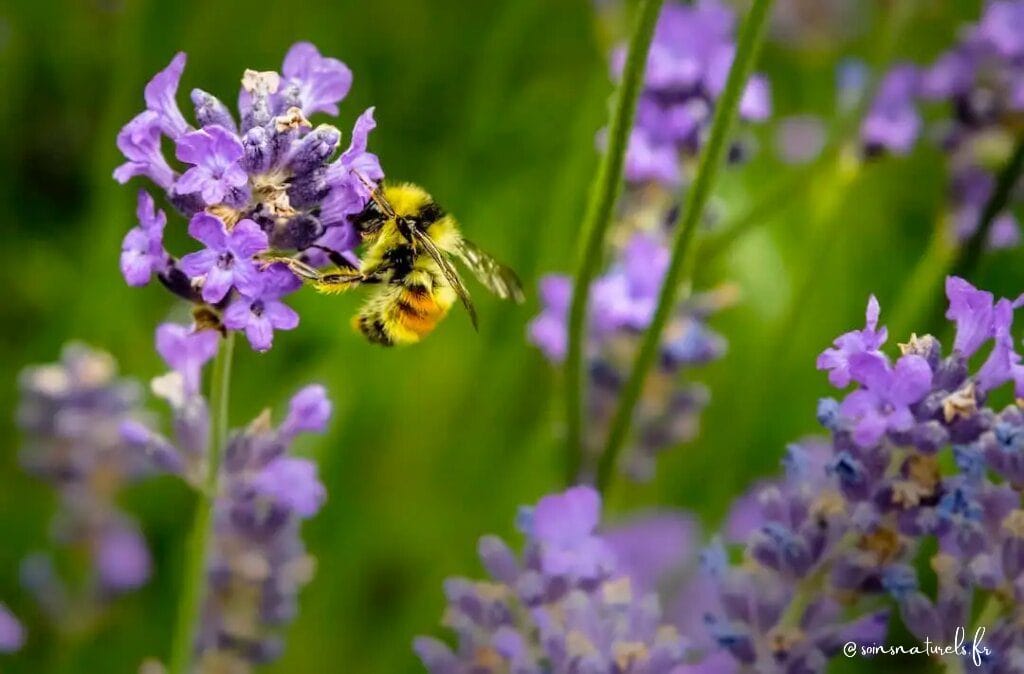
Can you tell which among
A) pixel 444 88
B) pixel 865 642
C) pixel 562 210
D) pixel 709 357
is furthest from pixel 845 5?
pixel 865 642

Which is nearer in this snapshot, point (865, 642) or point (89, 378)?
point (865, 642)

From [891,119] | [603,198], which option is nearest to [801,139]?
[891,119]

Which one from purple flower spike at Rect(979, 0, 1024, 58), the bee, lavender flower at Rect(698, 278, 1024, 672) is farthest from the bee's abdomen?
purple flower spike at Rect(979, 0, 1024, 58)

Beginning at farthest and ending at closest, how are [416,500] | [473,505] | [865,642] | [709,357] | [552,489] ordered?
[416,500]
[473,505]
[552,489]
[709,357]
[865,642]

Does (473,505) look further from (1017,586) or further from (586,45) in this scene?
(586,45)

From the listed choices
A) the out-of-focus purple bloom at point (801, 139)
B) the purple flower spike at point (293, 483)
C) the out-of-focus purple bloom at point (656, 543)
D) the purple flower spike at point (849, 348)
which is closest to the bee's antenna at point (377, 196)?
the purple flower spike at point (293, 483)

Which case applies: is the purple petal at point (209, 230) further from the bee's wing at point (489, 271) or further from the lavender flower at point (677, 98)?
the lavender flower at point (677, 98)

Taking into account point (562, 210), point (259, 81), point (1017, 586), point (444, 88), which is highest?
point (444, 88)

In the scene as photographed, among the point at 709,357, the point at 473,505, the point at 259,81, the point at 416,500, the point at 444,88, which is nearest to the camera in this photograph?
the point at 259,81
